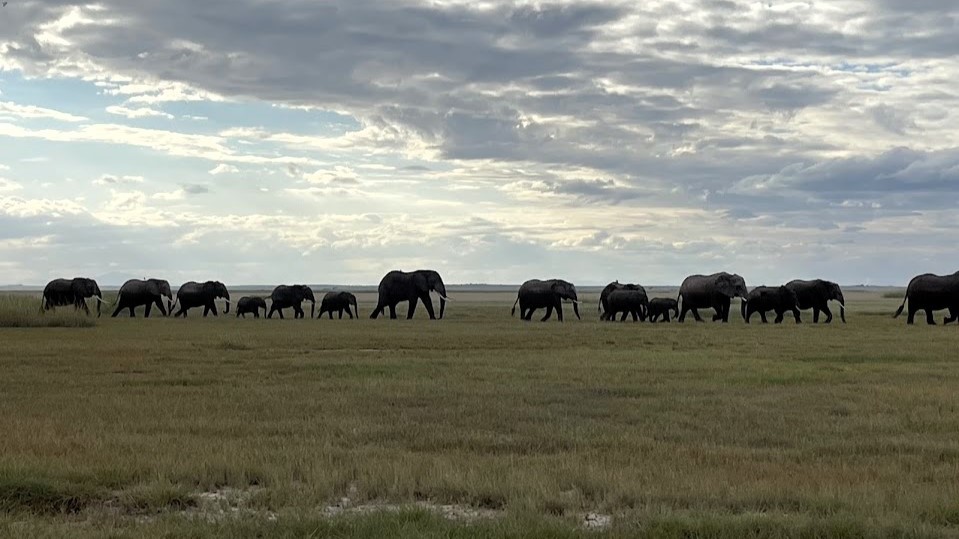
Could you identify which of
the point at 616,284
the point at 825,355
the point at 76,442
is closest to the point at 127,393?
the point at 76,442

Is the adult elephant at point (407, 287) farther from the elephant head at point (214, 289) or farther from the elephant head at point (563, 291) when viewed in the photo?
the elephant head at point (214, 289)

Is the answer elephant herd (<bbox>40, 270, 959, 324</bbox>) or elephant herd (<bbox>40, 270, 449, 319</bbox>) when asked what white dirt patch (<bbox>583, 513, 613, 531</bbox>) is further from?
elephant herd (<bbox>40, 270, 449, 319</bbox>)

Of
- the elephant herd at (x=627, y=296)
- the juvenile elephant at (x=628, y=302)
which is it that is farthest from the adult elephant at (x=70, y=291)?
the juvenile elephant at (x=628, y=302)

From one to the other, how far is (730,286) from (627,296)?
4.57 meters

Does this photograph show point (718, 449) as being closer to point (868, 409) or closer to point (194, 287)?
point (868, 409)

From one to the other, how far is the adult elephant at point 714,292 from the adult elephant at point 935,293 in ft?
22.4

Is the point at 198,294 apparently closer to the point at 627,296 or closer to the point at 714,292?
the point at 627,296

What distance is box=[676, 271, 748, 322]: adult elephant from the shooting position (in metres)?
44.4

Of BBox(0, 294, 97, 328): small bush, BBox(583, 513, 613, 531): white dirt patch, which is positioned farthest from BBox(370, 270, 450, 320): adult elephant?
BBox(583, 513, 613, 531): white dirt patch

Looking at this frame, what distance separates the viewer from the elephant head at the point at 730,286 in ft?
145

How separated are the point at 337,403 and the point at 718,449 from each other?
6088 millimetres

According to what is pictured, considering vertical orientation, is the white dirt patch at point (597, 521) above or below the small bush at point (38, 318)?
below

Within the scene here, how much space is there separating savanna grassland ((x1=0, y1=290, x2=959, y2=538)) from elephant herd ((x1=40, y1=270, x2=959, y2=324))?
57.9 feet

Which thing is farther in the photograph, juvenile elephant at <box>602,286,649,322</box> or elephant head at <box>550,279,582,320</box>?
elephant head at <box>550,279,582,320</box>
